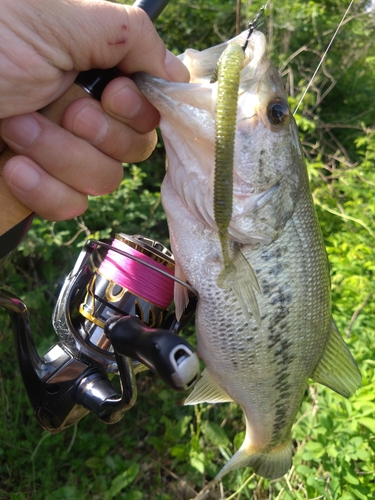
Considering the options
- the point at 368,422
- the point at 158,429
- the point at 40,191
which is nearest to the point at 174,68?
the point at 40,191

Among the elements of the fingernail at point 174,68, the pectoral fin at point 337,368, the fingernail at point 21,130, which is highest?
the fingernail at point 21,130

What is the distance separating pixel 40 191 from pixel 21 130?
0.68ft

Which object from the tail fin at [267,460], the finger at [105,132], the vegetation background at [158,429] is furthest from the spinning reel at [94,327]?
the vegetation background at [158,429]

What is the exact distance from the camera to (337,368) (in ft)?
6.07

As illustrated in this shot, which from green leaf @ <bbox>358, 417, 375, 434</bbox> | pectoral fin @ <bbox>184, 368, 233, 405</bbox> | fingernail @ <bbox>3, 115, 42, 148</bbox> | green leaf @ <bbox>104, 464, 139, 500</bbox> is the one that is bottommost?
→ green leaf @ <bbox>104, 464, 139, 500</bbox>

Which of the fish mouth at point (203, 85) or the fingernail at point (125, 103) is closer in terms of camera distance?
the fish mouth at point (203, 85)

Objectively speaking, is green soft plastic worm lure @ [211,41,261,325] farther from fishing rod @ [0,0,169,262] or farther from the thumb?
fishing rod @ [0,0,169,262]

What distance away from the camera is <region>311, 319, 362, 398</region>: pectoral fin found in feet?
6.01

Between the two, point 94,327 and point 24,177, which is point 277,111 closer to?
point 24,177

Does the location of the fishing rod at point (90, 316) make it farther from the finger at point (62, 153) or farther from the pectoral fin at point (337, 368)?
the pectoral fin at point (337, 368)

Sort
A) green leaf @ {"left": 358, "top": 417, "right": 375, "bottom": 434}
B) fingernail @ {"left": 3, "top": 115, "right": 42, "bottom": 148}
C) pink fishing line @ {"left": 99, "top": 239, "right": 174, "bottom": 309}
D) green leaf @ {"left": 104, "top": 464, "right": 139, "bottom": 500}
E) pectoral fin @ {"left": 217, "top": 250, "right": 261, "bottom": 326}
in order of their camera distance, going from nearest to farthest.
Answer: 1. fingernail @ {"left": 3, "top": 115, "right": 42, "bottom": 148}
2. pectoral fin @ {"left": 217, "top": 250, "right": 261, "bottom": 326}
3. pink fishing line @ {"left": 99, "top": 239, "right": 174, "bottom": 309}
4. green leaf @ {"left": 358, "top": 417, "right": 375, "bottom": 434}
5. green leaf @ {"left": 104, "top": 464, "right": 139, "bottom": 500}

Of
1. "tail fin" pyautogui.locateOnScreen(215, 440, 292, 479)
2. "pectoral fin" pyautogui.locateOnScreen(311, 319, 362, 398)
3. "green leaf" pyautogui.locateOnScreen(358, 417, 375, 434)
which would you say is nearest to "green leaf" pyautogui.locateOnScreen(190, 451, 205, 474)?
"tail fin" pyautogui.locateOnScreen(215, 440, 292, 479)

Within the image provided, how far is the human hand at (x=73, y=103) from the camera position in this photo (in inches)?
48.6

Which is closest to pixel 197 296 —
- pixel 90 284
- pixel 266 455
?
pixel 90 284
